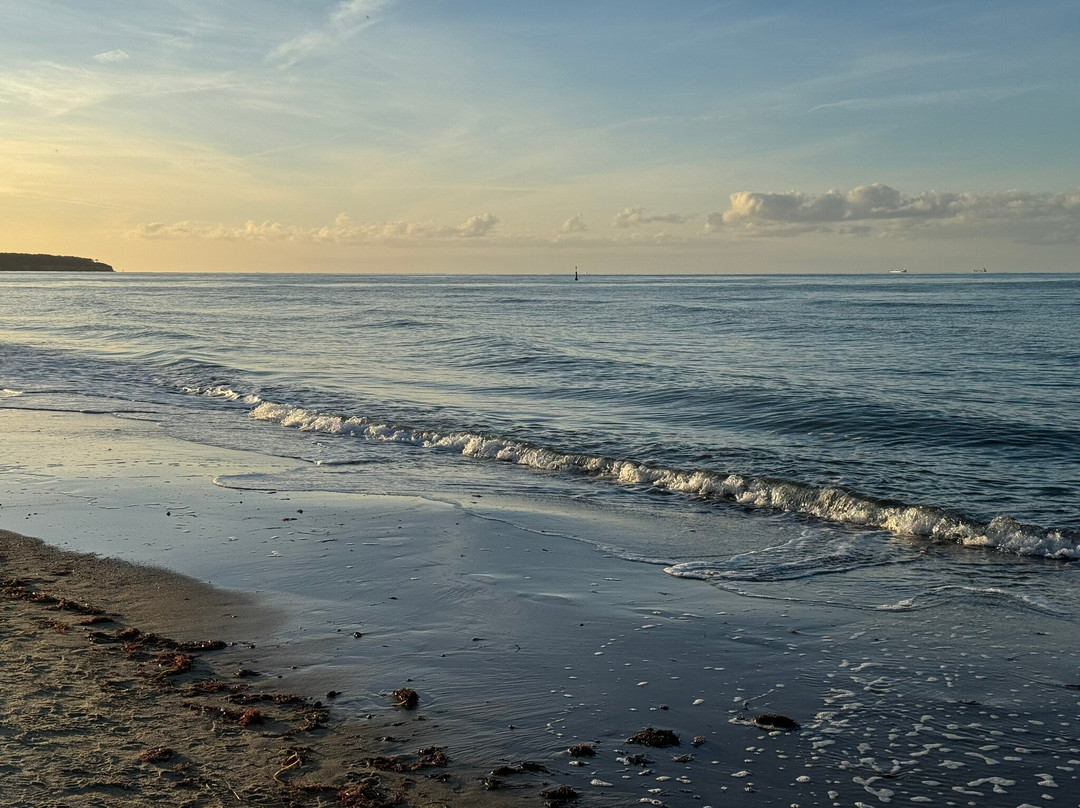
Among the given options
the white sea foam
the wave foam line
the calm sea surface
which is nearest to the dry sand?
the calm sea surface

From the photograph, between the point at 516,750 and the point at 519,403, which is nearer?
the point at 516,750

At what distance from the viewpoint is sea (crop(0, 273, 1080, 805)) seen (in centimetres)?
902

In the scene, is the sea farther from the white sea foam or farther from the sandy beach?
the sandy beach

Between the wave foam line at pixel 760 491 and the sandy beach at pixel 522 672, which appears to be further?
the wave foam line at pixel 760 491

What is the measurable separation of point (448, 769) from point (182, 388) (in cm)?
2080

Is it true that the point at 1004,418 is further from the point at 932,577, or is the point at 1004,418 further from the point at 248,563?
the point at 248,563

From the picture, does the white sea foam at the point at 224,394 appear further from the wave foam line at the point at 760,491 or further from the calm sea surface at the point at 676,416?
the wave foam line at the point at 760,491

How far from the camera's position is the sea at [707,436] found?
9.02 m

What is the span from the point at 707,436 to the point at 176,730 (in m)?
12.1

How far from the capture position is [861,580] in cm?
828

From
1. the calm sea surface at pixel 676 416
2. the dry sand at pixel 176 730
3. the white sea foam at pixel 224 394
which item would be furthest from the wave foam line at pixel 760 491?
the dry sand at pixel 176 730

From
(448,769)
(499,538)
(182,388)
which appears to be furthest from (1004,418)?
(182,388)

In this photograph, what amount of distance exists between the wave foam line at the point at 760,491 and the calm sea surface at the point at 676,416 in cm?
3

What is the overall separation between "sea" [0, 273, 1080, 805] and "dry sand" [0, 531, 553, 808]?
329 cm
